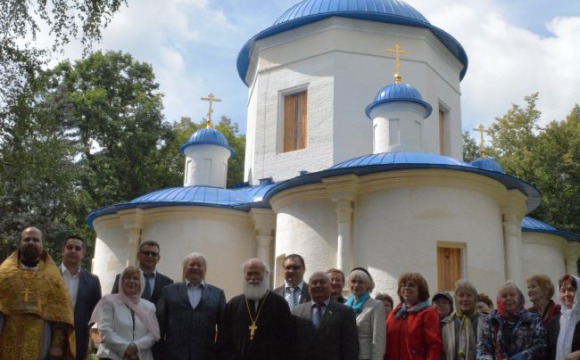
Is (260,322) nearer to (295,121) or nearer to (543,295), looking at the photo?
(543,295)

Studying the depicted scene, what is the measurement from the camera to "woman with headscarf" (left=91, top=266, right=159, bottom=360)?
526cm

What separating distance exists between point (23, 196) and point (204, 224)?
10051 mm

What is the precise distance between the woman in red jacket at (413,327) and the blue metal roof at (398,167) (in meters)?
6.81

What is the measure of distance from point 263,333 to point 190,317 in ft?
2.22

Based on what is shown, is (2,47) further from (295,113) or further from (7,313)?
(295,113)

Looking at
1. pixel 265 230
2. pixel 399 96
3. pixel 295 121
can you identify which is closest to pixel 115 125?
pixel 295 121

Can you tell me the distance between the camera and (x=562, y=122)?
26.5 metres

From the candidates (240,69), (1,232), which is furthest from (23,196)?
(240,69)

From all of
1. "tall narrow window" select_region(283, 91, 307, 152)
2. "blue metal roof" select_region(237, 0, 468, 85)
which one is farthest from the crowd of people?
"blue metal roof" select_region(237, 0, 468, 85)

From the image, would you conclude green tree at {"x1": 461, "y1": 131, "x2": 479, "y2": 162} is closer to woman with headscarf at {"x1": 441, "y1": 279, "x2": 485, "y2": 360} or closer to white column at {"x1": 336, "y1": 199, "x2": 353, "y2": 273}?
white column at {"x1": 336, "y1": 199, "x2": 353, "y2": 273}

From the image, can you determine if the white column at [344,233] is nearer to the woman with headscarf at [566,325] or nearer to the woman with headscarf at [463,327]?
the woman with headscarf at [463,327]

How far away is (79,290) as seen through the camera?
19.6 ft

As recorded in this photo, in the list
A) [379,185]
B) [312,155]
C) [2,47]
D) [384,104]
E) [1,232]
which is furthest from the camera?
[1,232]

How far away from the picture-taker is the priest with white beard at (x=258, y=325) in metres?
5.23
